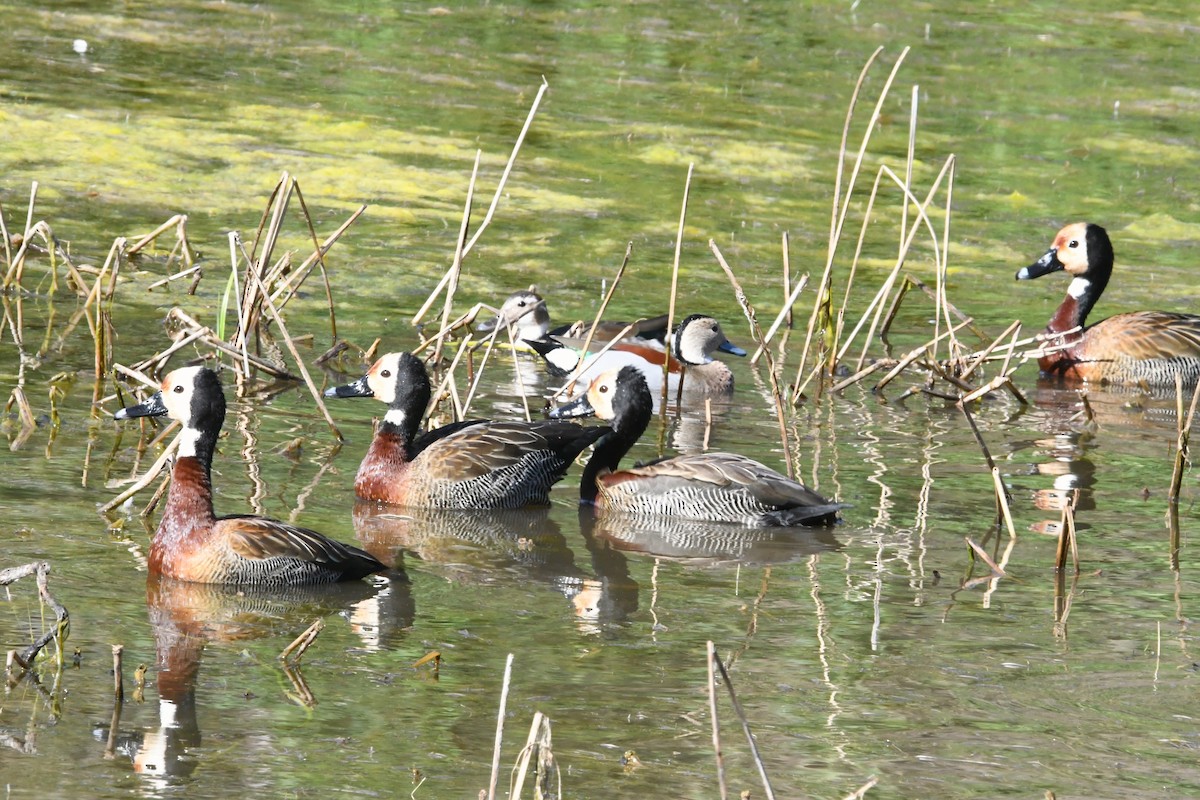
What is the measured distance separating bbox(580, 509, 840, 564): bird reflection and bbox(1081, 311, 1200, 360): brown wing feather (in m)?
4.70

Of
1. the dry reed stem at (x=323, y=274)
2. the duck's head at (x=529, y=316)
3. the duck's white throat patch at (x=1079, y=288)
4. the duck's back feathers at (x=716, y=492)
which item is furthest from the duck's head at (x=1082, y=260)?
the duck's back feathers at (x=716, y=492)

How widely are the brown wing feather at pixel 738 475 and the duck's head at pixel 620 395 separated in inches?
17.9

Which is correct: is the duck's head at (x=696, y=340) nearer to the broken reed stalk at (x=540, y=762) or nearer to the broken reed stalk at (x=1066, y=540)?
the broken reed stalk at (x=1066, y=540)

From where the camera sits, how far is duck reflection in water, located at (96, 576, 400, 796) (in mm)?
5867

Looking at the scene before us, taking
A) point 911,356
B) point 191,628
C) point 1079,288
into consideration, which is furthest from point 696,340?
point 191,628

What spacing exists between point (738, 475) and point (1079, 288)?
18.4ft

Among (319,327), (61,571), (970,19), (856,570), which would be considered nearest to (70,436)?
(61,571)

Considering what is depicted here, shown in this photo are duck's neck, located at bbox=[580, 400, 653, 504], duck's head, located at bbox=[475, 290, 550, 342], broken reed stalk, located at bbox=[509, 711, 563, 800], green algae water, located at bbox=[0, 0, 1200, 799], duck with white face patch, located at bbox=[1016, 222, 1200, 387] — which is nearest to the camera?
broken reed stalk, located at bbox=[509, 711, 563, 800]

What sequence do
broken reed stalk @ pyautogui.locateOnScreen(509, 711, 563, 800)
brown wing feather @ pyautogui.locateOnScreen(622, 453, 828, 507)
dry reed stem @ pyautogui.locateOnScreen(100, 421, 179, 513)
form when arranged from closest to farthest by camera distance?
broken reed stalk @ pyautogui.locateOnScreen(509, 711, 563, 800) < dry reed stem @ pyautogui.locateOnScreen(100, 421, 179, 513) < brown wing feather @ pyautogui.locateOnScreen(622, 453, 828, 507)

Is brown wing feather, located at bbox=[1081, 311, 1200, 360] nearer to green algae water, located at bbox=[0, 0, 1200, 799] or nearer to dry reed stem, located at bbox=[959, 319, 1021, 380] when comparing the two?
green algae water, located at bbox=[0, 0, 1200, 799]

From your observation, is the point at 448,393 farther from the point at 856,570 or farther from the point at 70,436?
the point at 856,570

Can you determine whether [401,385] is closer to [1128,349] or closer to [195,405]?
[195,405]

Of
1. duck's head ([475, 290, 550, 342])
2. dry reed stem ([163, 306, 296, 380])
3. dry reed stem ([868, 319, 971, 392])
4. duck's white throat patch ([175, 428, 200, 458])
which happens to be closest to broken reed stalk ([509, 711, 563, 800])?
duck's white throat patch ([175, 428, 200, 458])

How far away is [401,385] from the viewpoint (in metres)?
9.67
